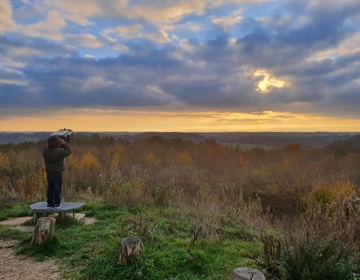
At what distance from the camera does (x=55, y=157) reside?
762cm

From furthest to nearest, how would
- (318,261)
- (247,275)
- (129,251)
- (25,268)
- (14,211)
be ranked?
(14,211), (25,268), (129,251), (318,261), (247,275)

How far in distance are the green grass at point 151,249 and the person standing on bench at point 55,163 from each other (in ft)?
2.13

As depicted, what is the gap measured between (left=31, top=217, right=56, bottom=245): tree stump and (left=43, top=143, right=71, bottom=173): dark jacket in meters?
1.88

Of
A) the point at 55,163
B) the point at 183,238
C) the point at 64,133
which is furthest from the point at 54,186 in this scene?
the point at 183,238

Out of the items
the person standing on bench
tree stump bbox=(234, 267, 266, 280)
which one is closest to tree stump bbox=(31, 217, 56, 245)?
the person standing on bench

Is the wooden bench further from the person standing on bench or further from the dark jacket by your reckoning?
the dark jacket

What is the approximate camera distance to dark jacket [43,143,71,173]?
7.61 meters

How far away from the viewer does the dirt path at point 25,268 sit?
16.3 ft

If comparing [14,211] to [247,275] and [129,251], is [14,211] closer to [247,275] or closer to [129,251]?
[129,251]

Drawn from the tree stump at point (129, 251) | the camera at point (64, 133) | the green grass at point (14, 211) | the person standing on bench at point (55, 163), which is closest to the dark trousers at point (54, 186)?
the person standing on bench at point (55, 163)

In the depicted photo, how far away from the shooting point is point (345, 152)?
45.2 meters

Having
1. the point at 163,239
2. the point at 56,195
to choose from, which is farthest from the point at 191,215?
the point at 56,195

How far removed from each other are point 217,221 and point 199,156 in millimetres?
35248

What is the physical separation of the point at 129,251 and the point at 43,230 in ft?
6.69
